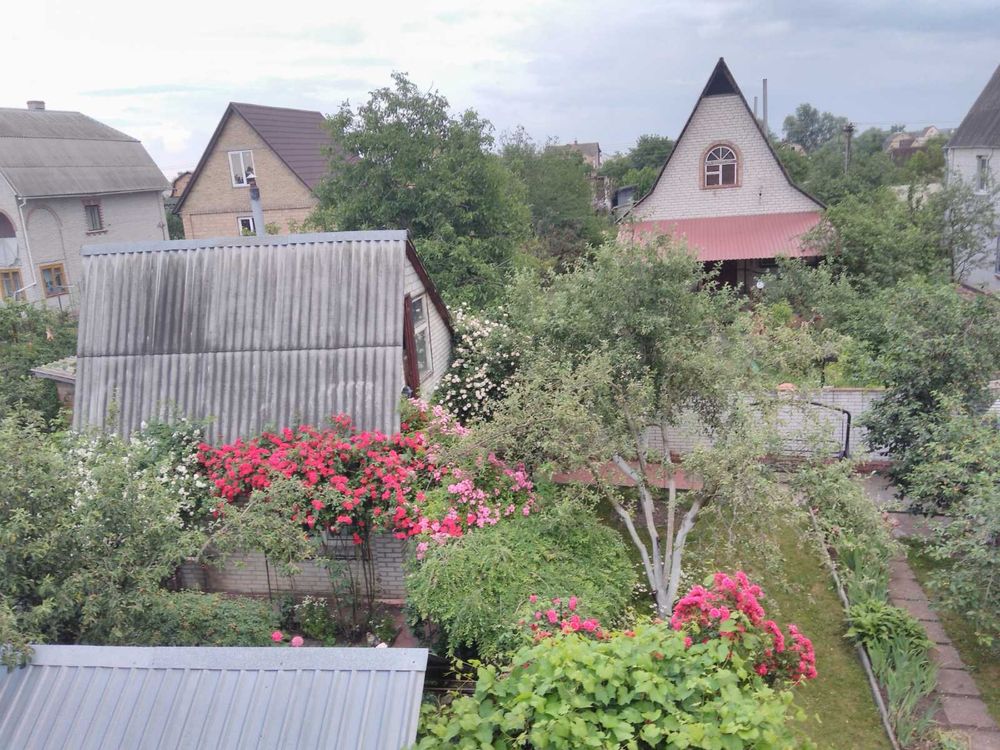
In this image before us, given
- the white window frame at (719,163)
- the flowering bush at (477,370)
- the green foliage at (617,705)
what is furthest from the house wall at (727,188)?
the green foliage at (617,705)

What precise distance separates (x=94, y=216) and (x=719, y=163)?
2793 centimetres

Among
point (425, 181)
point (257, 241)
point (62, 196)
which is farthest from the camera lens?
point (62, 196)

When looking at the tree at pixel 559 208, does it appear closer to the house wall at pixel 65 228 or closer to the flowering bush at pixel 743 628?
the house wall at pixel 65 228

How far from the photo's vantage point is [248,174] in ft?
111

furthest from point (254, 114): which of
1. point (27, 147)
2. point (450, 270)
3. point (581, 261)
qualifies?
point (581, 261)

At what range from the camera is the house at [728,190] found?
1033 inches

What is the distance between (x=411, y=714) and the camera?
15.3ft

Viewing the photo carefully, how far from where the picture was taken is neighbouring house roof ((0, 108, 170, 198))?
1215 inches

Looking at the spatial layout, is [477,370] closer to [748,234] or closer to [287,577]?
[287,577]

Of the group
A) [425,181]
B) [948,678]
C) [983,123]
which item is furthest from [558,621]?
[983,123]

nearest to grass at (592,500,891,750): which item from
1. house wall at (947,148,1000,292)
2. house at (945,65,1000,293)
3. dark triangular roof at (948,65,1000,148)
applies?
house wall at (947,148,1000,292)

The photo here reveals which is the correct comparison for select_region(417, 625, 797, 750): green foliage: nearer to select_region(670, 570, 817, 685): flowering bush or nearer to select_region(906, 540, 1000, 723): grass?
select_region(670, 570, 817, 685): flowering bush

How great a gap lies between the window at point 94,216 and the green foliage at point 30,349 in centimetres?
1450

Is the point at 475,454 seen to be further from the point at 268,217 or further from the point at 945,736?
the point at 268,217
